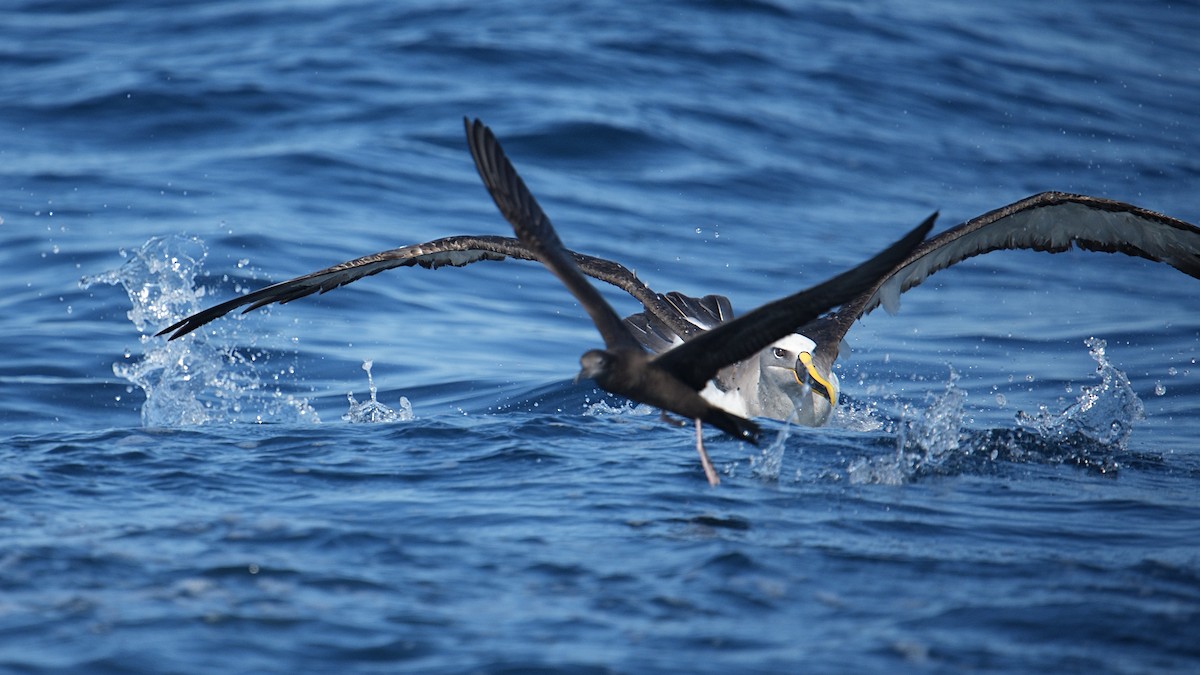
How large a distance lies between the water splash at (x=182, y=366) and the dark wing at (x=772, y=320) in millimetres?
4165

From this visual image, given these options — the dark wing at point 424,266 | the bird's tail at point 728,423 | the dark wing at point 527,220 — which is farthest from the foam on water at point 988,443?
the dark wing at point 424,266

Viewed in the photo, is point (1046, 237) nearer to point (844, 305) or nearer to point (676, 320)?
point (844, 305)

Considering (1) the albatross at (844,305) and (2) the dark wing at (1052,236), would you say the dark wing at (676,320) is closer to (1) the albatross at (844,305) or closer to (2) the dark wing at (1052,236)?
(1) the albatross at (844,305)

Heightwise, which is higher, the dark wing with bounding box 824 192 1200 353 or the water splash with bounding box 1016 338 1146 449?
the dark wing with bounding box 824 192 1200 353

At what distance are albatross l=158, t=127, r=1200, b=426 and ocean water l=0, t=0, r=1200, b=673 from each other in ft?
2.04

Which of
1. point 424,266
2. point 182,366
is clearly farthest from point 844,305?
point 182,366

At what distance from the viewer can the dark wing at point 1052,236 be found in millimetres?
8172

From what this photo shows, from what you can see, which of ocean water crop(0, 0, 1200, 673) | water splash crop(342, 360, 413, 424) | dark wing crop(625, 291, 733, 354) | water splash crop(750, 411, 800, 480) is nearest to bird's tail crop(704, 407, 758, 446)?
ocean water crop(0, 0, 1200, 673)

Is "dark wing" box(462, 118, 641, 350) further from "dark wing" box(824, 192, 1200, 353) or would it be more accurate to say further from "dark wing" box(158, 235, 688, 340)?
"dark wing" box(824, 192, 1200, 353)

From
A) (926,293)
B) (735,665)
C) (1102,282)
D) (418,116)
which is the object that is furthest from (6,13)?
(735,665)

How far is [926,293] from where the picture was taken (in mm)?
14586

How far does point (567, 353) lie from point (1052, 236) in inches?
171

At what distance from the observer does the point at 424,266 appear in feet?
28.7

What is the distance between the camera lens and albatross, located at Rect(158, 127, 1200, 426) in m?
8.27
